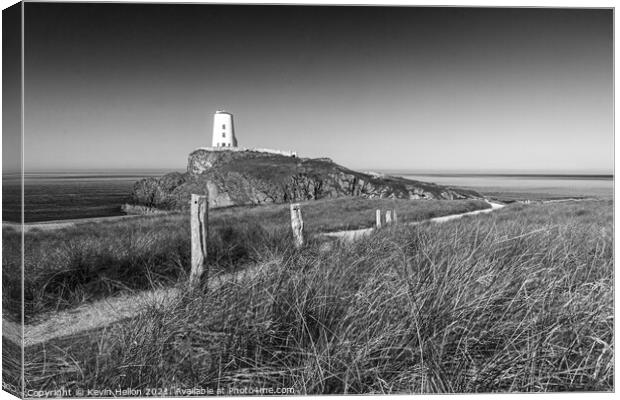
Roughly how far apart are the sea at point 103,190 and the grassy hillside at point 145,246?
221 millimetres

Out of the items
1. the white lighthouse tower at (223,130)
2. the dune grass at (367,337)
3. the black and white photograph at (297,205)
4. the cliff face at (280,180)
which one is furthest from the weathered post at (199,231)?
the dune grass at (367,337)

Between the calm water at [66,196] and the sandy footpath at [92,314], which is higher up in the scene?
the calm water at [66,196]

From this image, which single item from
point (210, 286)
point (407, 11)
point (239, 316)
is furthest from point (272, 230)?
point (407, 11)

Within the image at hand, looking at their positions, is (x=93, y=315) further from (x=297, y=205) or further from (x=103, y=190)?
(x=297, y=205)

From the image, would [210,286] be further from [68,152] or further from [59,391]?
[68,152]

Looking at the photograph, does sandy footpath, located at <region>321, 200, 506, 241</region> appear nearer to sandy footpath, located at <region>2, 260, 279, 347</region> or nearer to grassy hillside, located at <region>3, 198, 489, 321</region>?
grassy hillside, located at <region>3, 198, 489, 321</region>

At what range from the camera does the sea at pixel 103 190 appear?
3283 mm

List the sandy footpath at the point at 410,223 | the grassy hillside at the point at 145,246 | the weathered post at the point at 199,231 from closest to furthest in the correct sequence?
the grassy hillside at the point at 145,246
the weathered post at the point at 199,231
the sandy footpath at the point at 410,223

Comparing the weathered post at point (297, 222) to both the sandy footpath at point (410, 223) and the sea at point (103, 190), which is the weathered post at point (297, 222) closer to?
the sandy footpath at point (410, 223)

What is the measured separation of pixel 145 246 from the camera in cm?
507

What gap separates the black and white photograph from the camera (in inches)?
110

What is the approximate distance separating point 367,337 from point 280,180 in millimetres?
3809

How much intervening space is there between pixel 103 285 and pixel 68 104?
1.91m

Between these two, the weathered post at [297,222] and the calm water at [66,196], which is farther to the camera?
the weathered post at [297,222]
